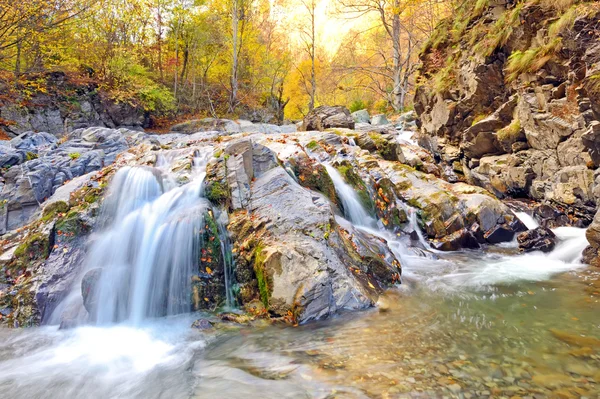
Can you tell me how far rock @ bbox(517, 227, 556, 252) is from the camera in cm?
749

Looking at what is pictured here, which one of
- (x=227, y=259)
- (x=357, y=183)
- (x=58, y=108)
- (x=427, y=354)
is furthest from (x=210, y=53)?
(x=427, y=354)

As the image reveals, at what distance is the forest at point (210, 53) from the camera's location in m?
18.6

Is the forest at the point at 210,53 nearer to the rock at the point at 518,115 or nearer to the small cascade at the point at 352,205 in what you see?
the rock at the point at 518,115

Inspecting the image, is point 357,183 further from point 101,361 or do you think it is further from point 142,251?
point 101,361

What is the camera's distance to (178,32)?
78.7ft

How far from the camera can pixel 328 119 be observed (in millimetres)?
15703

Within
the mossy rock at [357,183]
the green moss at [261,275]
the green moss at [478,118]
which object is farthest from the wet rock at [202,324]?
the green moss at [478,118]

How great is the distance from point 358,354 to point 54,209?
19.7ft

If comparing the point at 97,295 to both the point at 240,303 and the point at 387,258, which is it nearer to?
the point at 240,303

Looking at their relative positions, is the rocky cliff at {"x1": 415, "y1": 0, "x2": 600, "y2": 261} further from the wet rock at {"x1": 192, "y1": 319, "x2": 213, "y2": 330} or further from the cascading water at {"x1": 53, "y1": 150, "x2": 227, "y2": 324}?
the cascading water at {"x1": 53, "y1": 150, "x2": 227, "y2": 324}

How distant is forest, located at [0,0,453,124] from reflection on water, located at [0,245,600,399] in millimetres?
15261

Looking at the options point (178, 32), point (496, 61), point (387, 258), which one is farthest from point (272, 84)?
point (387, 258)

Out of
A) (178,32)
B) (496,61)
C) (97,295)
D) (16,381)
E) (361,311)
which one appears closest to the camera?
(16,381)

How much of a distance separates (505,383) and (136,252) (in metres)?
5.24
